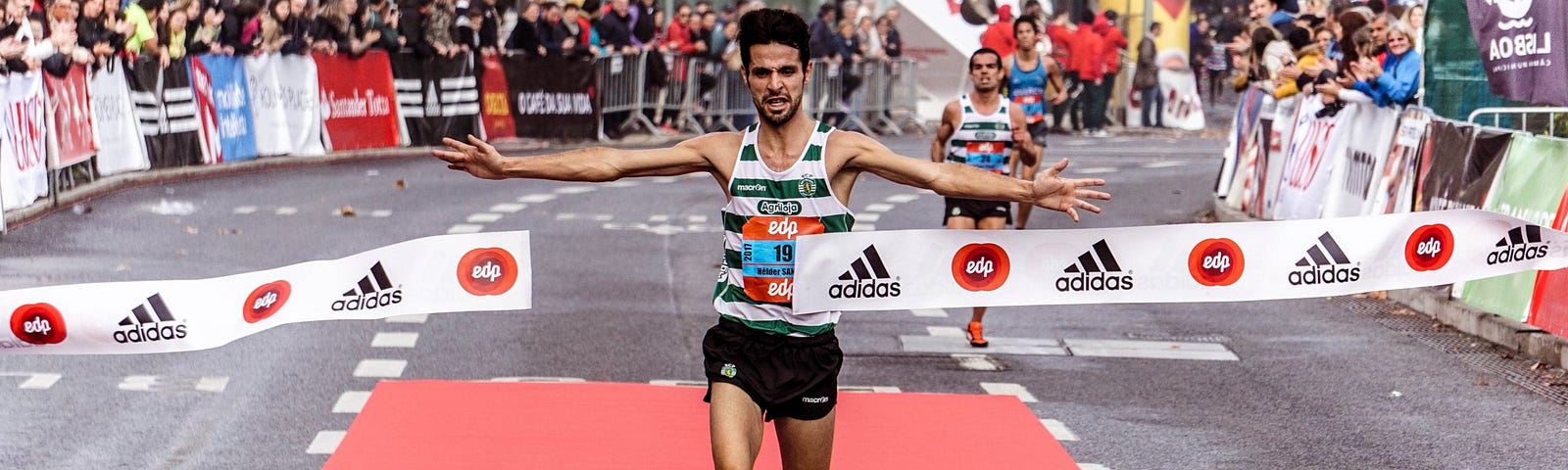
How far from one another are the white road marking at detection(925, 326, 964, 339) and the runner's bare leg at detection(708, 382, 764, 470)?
5987 millimetres

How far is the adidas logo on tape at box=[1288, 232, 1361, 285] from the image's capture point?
7.07 m

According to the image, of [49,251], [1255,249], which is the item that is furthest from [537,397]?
[49,251]

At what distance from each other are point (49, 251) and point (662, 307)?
481 centimetres

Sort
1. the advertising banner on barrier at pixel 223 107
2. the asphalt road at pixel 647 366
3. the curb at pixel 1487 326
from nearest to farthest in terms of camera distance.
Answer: the asphalt road at pixel 647 366 → the curb at pixel 1487 326 → the advertising banner on barrier at pixel 223 107

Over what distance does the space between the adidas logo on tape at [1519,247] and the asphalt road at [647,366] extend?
1.15m

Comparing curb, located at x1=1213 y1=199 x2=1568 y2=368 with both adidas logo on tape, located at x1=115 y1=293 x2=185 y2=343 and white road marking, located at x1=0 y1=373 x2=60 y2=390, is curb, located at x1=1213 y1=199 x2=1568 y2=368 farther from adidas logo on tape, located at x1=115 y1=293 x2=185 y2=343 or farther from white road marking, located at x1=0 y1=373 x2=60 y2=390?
white road marking, located at x1=0 y1=373 x2=60 y2=390

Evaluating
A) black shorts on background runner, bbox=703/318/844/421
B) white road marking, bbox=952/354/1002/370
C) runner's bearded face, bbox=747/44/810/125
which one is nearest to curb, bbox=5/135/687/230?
white road marking, bbox=952/354/1002/370

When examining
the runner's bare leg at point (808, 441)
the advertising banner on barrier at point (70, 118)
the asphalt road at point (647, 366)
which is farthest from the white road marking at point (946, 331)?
the advertising banner on barrier at point (70, 118)

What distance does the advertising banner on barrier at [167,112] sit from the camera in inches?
802

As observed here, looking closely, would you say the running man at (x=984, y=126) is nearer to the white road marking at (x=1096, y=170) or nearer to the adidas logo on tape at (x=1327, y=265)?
the adidas logo on tape at (x=1327, y=265)

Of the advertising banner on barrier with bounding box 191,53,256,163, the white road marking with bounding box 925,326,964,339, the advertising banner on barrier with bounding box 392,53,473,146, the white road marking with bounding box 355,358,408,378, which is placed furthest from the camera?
the advertising banner on barrier with bounding box 392,53,473,146

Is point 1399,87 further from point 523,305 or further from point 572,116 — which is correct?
point 572,116

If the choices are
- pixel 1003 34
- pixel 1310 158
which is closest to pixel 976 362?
pixel 1310 158

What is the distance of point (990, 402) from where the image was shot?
947 centimetres
